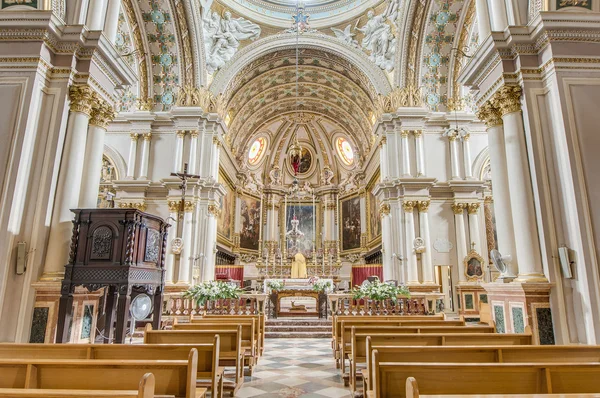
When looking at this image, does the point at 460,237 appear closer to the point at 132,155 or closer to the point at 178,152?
the point at 178,152

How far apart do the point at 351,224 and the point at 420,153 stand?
994cm

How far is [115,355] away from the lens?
3361 mm

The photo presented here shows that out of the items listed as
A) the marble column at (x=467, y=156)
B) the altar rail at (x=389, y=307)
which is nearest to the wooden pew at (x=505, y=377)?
the altar rail at (x=389, y=307)

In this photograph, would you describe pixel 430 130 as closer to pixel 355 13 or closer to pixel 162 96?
pixel 355 13

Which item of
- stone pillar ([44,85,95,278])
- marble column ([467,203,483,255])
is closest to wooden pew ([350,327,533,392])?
stone pillar ([44,85,95,278])

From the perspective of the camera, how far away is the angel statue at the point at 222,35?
16.4m

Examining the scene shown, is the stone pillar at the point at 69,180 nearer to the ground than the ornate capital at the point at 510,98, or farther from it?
nearer to the ground

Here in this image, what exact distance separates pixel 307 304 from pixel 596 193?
13.0 metres

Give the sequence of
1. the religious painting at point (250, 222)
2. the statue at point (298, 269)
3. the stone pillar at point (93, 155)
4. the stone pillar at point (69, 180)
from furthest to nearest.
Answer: the religious painting at point (250, 222) → the statue at point (298, 269) → the stone pillar at point (93, 155) → the stone pillar at point (69, 180)

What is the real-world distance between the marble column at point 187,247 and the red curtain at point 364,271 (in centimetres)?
949

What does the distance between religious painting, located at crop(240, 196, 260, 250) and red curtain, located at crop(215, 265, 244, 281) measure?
1.95m

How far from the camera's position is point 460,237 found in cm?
1455

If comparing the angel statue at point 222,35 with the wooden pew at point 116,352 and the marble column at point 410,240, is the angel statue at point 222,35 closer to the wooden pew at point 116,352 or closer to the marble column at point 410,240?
the marble column at point 410,240

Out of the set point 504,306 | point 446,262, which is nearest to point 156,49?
point 446,262
